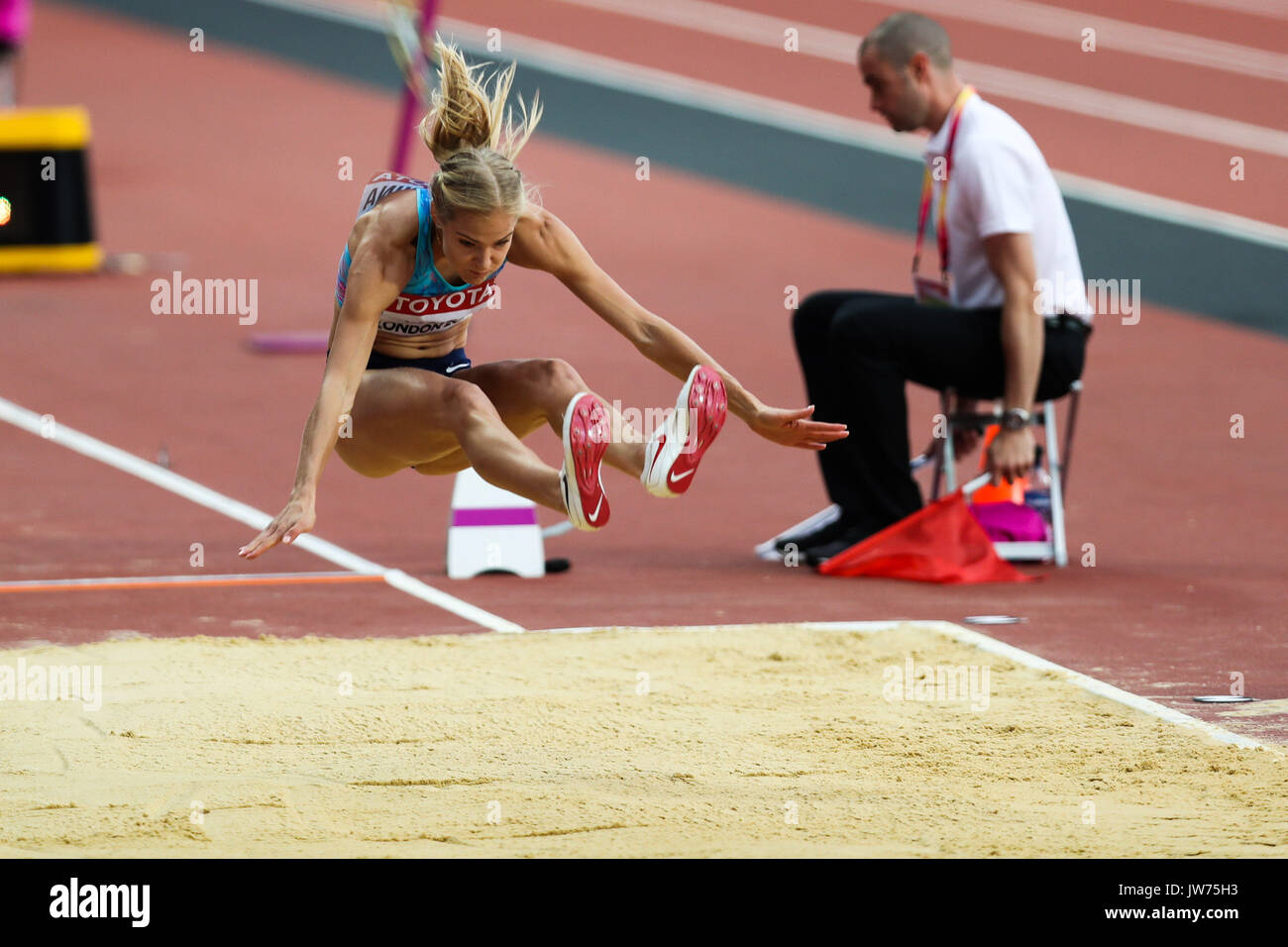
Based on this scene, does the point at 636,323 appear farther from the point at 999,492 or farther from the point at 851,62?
the point at 851,62

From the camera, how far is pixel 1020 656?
23.3 ft

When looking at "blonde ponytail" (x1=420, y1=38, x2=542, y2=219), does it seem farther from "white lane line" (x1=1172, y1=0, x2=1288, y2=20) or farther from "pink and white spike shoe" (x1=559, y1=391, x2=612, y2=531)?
"white lane line" (x1=1172, y1=0, x2=1288, y2=20)

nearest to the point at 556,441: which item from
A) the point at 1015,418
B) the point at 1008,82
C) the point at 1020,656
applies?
the point at 1015,418

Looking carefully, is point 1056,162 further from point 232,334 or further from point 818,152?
point 232,334

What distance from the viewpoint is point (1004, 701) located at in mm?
6473

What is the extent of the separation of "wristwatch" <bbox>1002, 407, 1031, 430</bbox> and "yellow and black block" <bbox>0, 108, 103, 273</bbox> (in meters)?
8.09

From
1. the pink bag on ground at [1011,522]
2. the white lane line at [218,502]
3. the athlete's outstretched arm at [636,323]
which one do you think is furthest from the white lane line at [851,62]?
the athlete's outstretched arm at [636,323]

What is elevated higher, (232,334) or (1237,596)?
(232,334)

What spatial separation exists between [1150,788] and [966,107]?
3713 mm

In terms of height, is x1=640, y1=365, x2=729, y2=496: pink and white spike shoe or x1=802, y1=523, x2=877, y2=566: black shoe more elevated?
x1=640, y1=365, x2=729, y2=496: pink and white spike shoe

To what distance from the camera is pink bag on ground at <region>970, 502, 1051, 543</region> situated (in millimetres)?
8617

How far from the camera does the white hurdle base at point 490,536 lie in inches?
332

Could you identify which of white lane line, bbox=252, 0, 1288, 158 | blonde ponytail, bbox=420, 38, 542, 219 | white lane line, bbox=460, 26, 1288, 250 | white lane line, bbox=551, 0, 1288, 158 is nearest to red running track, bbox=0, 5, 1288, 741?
white lane line, bbox=460, 26, 1288, 250
